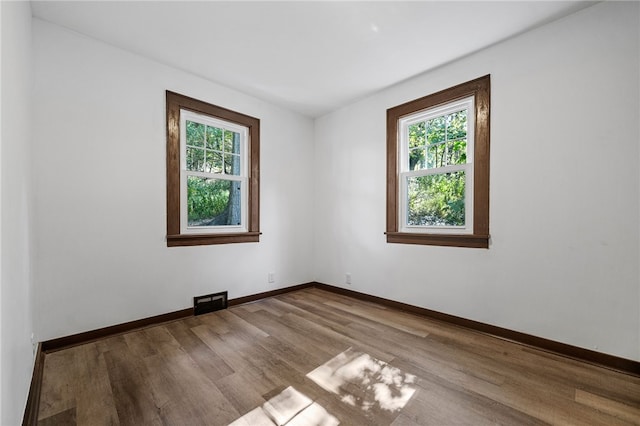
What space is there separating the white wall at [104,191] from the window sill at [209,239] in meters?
0.08

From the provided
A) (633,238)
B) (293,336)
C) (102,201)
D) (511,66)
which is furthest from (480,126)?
(102,201)

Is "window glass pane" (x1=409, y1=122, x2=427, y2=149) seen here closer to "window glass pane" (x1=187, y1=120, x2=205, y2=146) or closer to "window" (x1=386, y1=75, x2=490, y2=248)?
"window" (x1=386, y1=75, x2=490, y2=248)

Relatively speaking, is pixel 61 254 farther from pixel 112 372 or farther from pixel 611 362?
pixel 611 362

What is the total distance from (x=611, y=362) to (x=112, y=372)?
351 cm

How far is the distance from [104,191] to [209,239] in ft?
3.50

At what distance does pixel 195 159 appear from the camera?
305 centimetres

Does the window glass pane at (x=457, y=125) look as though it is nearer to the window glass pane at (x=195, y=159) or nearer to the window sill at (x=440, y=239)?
the window sill at (x=440, y=239)

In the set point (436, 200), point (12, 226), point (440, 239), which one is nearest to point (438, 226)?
point (440, 239)

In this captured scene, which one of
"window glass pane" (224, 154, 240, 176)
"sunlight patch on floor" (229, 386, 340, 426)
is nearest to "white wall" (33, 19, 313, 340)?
"window glass pane" (224, 154, 240, 176)

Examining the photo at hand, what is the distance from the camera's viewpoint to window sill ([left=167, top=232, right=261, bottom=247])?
2.81m

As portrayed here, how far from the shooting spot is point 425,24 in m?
2.17

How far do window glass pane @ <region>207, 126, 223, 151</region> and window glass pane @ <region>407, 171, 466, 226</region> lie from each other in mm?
2326

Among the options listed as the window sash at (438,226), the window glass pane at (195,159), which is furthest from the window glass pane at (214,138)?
the window sash at (438,226)

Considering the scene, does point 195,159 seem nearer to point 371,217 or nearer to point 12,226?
point 12,226
